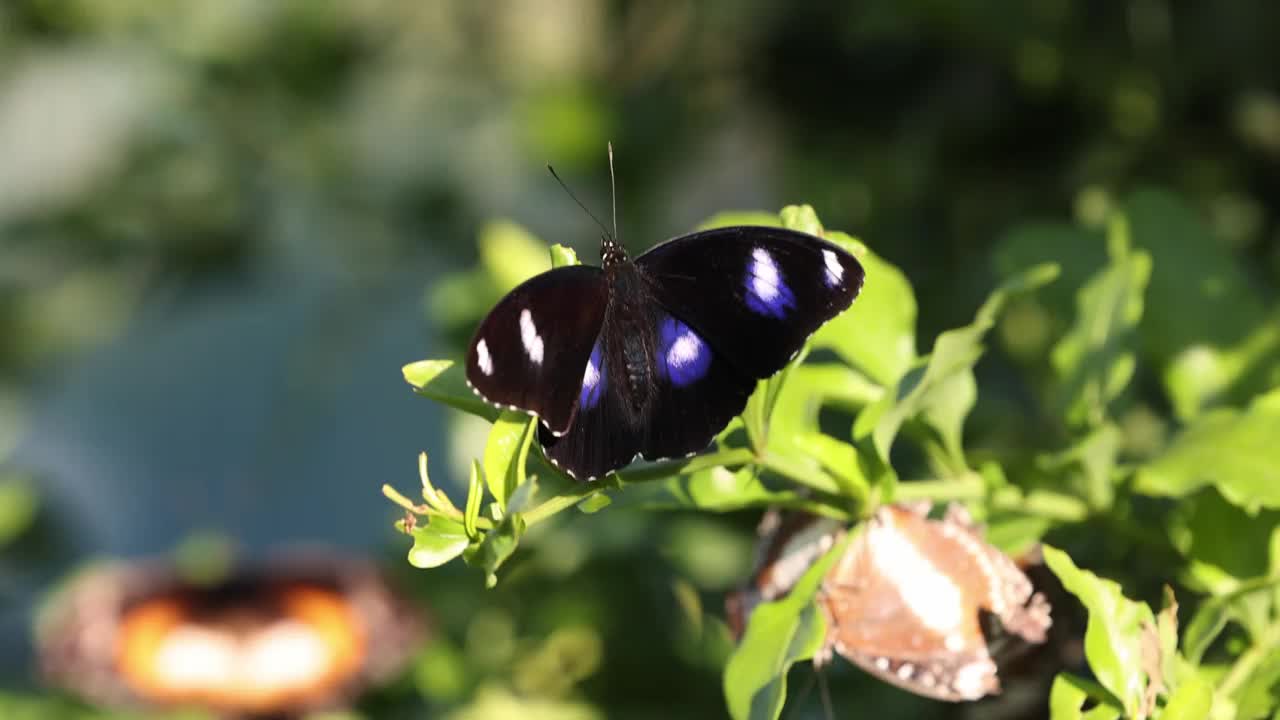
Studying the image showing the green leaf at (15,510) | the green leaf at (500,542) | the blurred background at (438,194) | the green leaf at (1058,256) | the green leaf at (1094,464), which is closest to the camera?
the green leaf at (500,542)

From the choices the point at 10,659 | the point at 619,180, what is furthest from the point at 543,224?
the point at 10,659

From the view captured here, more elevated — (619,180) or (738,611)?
(619,180)

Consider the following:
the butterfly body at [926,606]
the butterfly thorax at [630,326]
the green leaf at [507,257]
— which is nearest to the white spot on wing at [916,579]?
the butterfly body at [926,606]

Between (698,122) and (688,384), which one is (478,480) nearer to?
(688,384)

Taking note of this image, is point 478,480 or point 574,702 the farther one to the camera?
point 574,702

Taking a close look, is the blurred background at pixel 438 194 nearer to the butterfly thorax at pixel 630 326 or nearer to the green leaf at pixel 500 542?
the butterfly thorax at pixel 630 326

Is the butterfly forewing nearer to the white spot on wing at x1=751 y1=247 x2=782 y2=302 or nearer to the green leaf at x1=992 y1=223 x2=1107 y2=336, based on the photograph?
the white spot on wing at x1=751 y1=247 x2=782 y2=302
